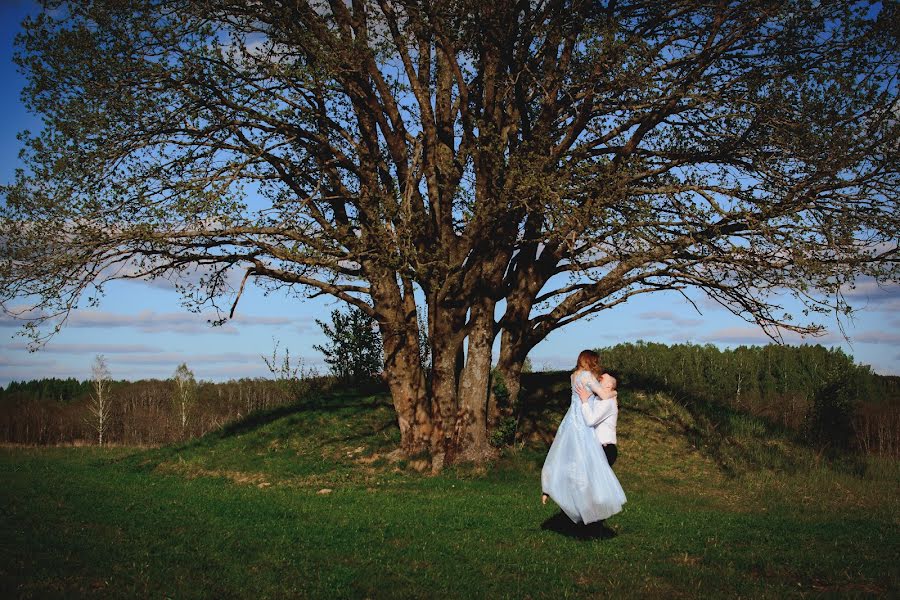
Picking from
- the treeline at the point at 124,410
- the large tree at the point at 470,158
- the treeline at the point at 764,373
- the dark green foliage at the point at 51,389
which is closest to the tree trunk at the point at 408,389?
the large tree at the point at 470,158

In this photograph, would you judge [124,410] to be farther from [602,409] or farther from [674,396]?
[602,409]

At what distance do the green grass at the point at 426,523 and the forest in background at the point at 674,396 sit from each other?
361cm

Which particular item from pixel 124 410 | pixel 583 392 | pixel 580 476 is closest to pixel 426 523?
pixel 580 476

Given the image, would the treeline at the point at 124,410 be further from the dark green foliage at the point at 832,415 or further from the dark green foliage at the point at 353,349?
the dark green foliage at the point at 832,415

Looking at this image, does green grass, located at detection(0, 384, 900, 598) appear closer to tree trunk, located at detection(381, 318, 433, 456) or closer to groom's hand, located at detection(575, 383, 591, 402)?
tree trunk, located at detection(381, 318, 433, 456)

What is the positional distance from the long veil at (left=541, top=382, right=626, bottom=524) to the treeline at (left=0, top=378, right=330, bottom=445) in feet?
85.1

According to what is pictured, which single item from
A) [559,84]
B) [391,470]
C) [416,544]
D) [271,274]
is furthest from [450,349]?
[416,544]

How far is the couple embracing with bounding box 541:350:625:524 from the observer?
40.5 ft

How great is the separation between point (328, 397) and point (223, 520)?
14.5m

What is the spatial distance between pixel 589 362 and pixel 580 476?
196cm

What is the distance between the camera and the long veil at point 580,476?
12.3m

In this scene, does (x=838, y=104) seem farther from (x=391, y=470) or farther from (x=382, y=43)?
(x=391, y=470)

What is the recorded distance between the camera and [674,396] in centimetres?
2764

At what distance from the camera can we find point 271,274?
21406mm
